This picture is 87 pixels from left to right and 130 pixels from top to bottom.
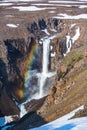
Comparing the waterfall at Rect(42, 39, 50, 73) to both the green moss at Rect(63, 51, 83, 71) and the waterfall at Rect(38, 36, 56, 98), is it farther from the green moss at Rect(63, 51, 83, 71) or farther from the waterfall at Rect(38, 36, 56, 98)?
the green moss at Rect(63, 51, 83, 71)

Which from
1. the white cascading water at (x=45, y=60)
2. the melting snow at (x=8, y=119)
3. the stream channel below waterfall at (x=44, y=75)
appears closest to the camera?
the melting snow at (x=8, y=119)

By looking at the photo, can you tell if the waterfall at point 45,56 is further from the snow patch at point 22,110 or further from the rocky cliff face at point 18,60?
the snow patch at point 22,110

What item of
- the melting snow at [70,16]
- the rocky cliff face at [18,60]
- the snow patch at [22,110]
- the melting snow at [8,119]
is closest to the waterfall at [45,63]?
the rocky cliff face at [18,60]

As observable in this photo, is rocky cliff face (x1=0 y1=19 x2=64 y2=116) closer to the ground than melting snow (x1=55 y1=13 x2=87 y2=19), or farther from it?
closer to the ground

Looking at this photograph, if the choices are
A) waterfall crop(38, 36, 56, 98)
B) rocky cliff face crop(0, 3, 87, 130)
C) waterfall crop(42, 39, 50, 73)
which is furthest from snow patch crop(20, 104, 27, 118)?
waterfall crop(42, 39, 50, 73)

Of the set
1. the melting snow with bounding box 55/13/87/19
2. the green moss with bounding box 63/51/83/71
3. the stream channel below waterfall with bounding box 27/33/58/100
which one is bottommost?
the stream channel below waterfall with bounding box 27/33/58/100

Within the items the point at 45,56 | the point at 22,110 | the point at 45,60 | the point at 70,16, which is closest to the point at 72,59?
the point at 22,110

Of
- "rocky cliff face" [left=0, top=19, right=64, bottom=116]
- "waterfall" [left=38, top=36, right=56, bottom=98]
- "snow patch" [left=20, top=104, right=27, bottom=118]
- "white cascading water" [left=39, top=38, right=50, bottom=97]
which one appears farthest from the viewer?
"white cascading water" [left=39, top=38, right=50, bottom=97]

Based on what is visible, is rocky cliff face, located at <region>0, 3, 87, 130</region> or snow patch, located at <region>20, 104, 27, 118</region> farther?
snow patch, located at <region>20, 104, 27, 118</region>

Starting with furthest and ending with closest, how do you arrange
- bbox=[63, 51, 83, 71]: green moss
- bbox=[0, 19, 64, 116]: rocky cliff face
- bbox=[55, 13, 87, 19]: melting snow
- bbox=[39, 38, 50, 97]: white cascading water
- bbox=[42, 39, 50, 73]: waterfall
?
bbox=[55, 13, 87, 19]: melting snow → bbox=[42, 39, 50, 73]: waterfall → bbox=[39, 38, 50, 97]: white cascading water → bbox=[0, 19, 64, 116]: rocky cliff face → bbox=[63, 51, 83, 71]: green moss

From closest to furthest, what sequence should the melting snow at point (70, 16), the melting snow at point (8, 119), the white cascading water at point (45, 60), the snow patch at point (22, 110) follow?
the melting snow at point (8, 119)
the snow patch at point (22, 110)
the white cascading water at point (45, 60)
the melting snow at point (70, 16)

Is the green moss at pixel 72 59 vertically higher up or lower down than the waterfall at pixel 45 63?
higher up
